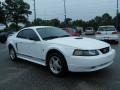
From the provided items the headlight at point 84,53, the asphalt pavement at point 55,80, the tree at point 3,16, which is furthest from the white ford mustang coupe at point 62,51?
the tree at point 3,16

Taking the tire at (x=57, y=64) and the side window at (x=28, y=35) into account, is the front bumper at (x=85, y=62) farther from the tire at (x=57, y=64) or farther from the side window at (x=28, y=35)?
the side window at (x=28, y=35)

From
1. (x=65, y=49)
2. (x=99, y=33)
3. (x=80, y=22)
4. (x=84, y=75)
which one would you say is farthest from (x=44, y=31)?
(x=80, y=22)

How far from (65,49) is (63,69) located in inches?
22.1

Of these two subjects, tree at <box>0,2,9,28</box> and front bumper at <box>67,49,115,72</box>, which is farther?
tree at <box>0,2,9,28</box>

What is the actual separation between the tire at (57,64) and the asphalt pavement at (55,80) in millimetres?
161

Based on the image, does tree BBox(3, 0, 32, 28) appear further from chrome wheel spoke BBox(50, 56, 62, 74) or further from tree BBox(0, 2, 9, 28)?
chrome wheel spoke BBox(50, 56, 62, 74)

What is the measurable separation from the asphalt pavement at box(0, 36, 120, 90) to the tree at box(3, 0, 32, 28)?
41420 mm

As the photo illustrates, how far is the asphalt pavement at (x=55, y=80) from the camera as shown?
4.96 metres

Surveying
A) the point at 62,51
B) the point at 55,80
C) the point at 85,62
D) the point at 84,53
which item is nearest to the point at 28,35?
the point at 62,51

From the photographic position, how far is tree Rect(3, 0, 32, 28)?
46478mm

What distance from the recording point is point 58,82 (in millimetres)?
5336

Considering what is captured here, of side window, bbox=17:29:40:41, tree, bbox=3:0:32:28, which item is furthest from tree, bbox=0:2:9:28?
side window, bbox=17:29:40:41

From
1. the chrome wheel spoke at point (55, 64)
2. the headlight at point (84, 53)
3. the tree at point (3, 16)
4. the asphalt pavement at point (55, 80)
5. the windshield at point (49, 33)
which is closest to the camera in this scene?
the asphalt pavement at point (55, 80)

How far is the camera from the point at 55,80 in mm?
5516
